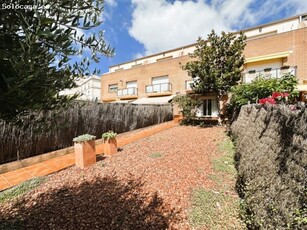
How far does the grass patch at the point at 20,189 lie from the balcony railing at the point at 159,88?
27.2 m

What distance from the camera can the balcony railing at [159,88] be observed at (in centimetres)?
3288

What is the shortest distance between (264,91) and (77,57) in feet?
44.9

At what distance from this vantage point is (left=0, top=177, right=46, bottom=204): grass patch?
21.0ft

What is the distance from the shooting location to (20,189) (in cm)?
684

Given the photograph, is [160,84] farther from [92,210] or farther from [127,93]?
[92,210]

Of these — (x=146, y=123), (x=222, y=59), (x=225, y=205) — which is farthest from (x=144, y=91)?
(x=225, y=205)

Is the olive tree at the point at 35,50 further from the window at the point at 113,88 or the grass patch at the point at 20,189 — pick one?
the window at the point at 113,88

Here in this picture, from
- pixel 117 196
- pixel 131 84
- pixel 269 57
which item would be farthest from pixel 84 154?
pixel 131 84

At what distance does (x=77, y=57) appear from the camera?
326cm

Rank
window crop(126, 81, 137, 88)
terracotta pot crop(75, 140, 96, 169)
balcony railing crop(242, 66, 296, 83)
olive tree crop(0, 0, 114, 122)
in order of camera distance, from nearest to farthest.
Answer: olive tree crop(0, 0, 114, 122), terracotta pot crop(75, 140, 96, 169), balcony railing crop(242, 66, 296, 83), window crop(126, 81, 137, 88)

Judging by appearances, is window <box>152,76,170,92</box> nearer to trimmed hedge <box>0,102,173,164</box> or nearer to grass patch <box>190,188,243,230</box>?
trimmed hedge <box>0,102,173,164</box>

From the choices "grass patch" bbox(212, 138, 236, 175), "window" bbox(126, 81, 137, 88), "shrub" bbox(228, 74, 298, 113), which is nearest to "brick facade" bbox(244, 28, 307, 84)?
"shrub" bbox(228, 74, 298, 113)

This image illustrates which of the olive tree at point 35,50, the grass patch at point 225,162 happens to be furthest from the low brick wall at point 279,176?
the olive tree at point 35,50

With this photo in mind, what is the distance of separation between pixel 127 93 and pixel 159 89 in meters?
7.79
